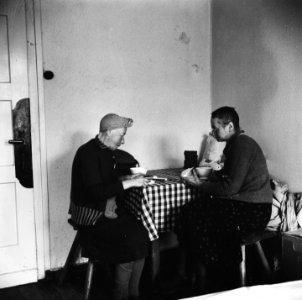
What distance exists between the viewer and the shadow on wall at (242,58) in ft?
10.2

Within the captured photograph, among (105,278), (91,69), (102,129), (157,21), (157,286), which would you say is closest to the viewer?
(102,129)

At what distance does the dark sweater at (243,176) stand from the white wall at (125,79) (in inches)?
45.6

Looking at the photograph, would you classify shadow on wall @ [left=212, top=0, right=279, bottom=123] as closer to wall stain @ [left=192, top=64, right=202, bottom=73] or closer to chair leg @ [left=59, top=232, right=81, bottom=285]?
wall stain @ [left=192, top=64, right=202, bottom=73]

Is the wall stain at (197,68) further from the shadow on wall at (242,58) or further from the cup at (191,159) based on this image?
the cup at (191,159)

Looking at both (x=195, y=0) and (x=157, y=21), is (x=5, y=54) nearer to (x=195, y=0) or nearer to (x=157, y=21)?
(x=157, y=21)

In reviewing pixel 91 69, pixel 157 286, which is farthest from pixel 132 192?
pixel 91 69

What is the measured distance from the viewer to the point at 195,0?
11.9ft

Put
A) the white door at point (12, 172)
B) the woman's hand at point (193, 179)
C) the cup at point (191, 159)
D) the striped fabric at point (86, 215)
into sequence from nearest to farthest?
1. the striped fabric at point (86, 215)
2. the woman's hand at point (193, 179)
3. the white door at point (12, 172)
4. the cup at point (191, 159)

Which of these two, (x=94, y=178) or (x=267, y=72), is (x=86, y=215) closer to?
(x=94, y=178)

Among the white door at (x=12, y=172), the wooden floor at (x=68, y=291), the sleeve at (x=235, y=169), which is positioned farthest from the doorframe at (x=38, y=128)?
the sleeve at (x=235, y=169)

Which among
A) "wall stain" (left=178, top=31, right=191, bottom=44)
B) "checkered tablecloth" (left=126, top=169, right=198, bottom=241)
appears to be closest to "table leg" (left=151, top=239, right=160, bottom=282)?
"checkered tablecloth" (left=126, top=169, right=198, bottom=241)

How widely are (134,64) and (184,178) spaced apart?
1.26 metres

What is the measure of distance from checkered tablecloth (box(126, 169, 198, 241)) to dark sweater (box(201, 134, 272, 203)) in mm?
171

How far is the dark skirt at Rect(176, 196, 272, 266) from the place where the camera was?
2.45 m
